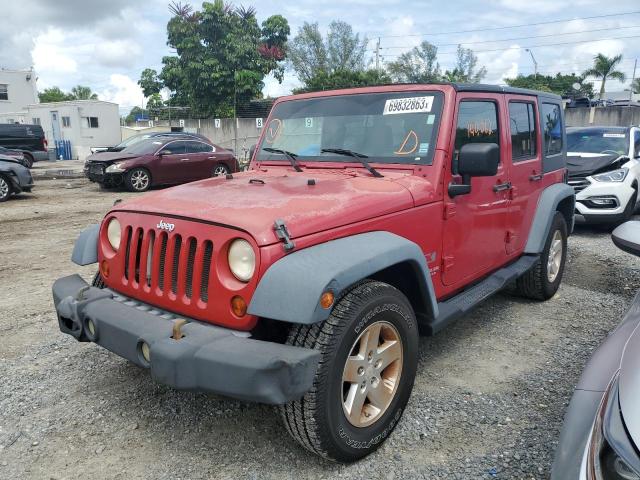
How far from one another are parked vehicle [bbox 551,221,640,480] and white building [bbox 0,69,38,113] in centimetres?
4093

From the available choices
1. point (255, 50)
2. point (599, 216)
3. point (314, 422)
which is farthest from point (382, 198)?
point (255, 50)

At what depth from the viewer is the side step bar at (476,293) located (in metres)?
3.25

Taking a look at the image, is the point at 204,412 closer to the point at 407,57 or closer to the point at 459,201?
the point at 459,201

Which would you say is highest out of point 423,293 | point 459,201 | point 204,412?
point 459,201

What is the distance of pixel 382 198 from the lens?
9.75ft

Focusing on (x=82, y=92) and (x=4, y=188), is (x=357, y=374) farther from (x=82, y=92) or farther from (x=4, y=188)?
(x=82, y=92)

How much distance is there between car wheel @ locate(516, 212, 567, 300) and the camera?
15.8 ft

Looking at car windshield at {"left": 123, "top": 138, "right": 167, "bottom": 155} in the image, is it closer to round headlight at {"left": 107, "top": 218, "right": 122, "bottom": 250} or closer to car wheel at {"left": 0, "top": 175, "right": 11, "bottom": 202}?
car wheel at {"left": 0, "top": 175, "right": 11, "bottom": 202}

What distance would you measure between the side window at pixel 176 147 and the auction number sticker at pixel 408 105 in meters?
11.7

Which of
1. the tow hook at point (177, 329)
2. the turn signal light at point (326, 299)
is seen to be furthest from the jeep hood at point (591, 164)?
the tow hook at point (177, 329)

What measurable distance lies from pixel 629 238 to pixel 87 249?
2.98 meters

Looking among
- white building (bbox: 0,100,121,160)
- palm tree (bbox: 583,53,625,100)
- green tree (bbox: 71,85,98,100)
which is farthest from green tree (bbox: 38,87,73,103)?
palm tree (bbox: 583,53,625,100)

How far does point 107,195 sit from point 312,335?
1209 centimetres

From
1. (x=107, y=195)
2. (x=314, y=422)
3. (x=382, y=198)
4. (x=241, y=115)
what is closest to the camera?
(x=314, y=422)
